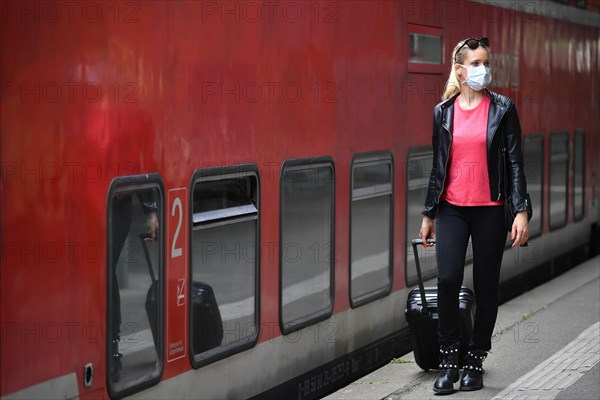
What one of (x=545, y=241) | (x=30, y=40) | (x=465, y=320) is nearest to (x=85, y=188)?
(x=30, y=40)

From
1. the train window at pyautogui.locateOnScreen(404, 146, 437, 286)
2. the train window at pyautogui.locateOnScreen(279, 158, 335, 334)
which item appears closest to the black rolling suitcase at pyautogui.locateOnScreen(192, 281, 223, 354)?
the train window at pyautogui.locateOnScreen(279, 158, 335, 334)

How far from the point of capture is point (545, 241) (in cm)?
1320

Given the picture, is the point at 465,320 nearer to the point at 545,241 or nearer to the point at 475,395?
the point at 475,395

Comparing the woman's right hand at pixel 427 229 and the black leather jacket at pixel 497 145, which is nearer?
the black leather jacket at pixel 497 145

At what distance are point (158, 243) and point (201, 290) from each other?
536mm

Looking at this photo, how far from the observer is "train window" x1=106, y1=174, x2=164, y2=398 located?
5.28 meters

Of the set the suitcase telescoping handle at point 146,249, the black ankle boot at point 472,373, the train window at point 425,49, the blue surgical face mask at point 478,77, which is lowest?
the black ankle boot at point 472,373

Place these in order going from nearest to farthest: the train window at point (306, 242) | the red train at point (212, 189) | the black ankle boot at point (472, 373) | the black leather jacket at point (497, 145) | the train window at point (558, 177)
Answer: the red train at point (212, 189) < the black leather jacket at point (497, 145) < the black ankle boot at point (472, 373) < the train window at point (306, 242) < the train window at point (558, 177)

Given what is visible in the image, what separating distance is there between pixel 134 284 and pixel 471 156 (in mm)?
1800

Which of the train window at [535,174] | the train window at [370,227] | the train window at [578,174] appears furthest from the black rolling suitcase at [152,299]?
the train window at [578,174]

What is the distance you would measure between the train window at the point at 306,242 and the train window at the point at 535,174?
5.06m

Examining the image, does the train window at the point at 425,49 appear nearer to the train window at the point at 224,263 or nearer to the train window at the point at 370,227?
the train window at the point at 370,227

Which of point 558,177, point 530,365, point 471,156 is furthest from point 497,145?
point 558,177

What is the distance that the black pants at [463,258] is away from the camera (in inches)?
249
